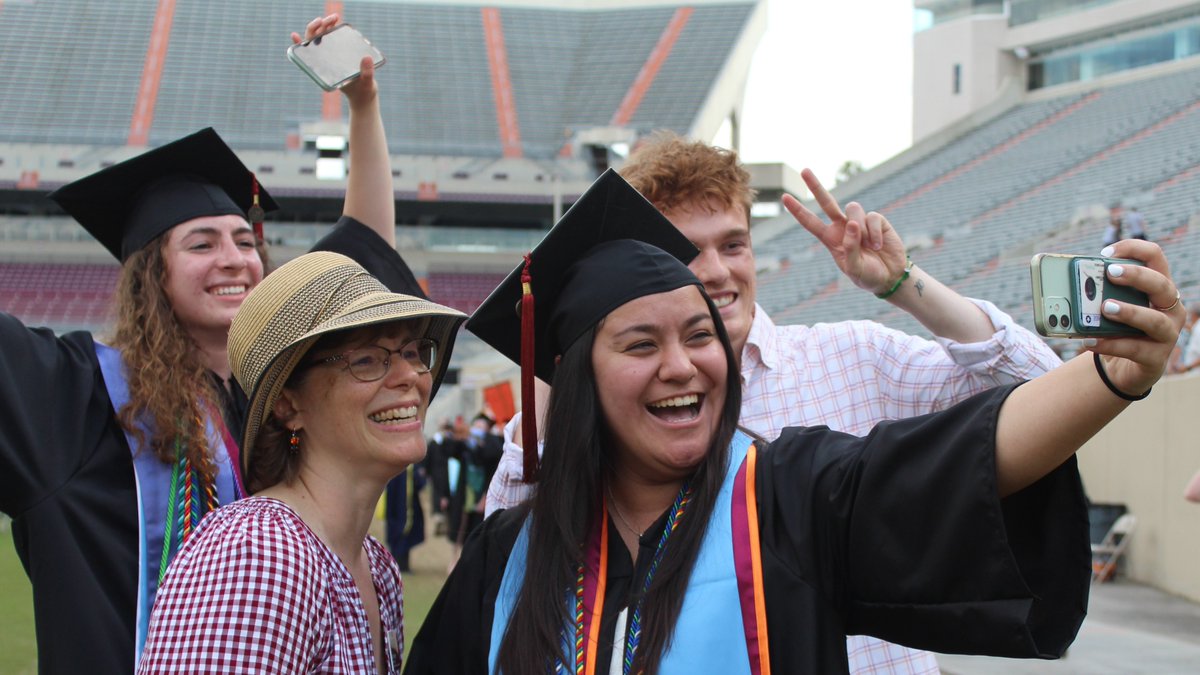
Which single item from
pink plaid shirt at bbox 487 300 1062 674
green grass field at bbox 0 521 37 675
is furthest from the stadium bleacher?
pink plaid shirt at bbox 487 300 1062 674

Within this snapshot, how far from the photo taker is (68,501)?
2393 mm

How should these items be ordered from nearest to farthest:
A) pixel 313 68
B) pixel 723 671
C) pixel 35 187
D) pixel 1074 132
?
pixel 723 671 → pixel 313 68 → pixel 1074 132 → pixel 35 187

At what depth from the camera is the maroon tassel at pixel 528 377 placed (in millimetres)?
2238

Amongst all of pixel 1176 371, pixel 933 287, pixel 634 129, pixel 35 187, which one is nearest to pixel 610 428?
pixel 933 287

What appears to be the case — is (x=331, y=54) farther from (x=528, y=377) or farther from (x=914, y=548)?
A: (x=914, y=548)

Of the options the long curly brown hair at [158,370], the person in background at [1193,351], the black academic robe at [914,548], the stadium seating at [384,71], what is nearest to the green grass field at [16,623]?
the long curly brown hair at [158,370]

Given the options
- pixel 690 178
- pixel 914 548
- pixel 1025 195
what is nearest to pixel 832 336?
pixel 690 178

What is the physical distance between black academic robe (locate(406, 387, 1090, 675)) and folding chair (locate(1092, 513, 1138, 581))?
322 inches

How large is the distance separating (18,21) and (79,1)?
6.46 feet

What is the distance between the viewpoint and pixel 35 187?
3569cm

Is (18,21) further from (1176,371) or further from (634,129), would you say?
(1176,371)

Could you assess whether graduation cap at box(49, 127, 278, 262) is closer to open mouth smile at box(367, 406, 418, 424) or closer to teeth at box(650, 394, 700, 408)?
open mouth smile at box(367, 406, 418, 424)

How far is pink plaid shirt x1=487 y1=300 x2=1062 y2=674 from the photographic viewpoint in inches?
95.5

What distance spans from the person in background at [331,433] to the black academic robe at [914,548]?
1.46 ft
